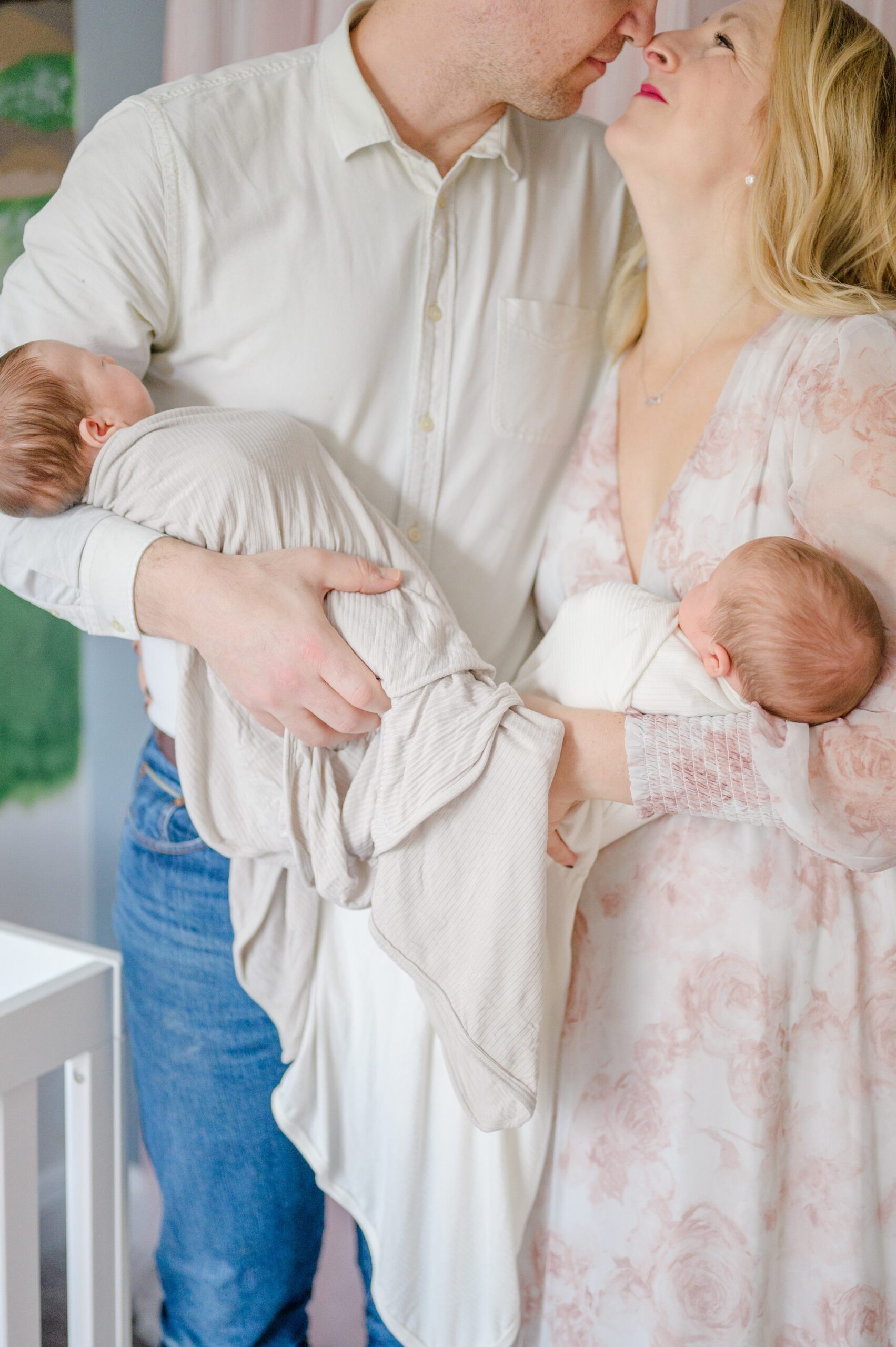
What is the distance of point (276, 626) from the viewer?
3.59ft

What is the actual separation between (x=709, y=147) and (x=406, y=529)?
573 mm

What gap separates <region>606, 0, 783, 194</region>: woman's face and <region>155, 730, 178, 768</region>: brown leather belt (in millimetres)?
913

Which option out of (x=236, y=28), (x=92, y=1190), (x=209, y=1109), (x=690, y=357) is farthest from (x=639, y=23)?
(x=92, y=1190)

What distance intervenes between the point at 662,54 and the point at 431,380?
47 cm

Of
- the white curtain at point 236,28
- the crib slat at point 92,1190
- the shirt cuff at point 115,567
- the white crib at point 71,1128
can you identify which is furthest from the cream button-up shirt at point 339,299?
the white curtain at point 236,28

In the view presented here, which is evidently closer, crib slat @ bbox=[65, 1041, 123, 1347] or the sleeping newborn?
the sleeping newborn

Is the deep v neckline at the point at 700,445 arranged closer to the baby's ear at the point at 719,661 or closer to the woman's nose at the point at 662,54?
the baby's ear at the point at 719,661

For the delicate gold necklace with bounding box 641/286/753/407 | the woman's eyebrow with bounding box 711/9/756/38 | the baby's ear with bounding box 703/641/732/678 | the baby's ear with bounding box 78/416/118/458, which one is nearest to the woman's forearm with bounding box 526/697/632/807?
the baby's ear with bounding box 703/641/732/678

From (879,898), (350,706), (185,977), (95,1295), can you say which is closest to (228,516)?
(350,706)

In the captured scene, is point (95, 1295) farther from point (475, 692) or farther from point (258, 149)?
point (258, 149)

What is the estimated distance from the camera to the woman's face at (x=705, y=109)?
4.19ft

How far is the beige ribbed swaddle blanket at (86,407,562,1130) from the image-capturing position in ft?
3.47

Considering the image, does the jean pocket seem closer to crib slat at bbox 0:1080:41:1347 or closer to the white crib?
the white crib

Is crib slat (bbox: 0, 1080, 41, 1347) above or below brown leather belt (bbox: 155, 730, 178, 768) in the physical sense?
below
